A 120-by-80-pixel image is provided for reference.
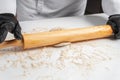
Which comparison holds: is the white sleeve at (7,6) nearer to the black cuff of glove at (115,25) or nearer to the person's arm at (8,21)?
the person's arm at (8,21)

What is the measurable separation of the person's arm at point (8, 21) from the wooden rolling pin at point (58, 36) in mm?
25

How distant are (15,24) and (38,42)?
84 mm

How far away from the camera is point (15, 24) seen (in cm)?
58

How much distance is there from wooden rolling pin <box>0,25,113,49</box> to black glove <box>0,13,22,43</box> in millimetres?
23

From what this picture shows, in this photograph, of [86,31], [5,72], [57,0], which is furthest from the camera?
[57,0]

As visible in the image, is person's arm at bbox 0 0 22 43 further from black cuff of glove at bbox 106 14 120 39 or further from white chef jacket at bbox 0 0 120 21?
black cuff of glove at bbox 106 14 120 39

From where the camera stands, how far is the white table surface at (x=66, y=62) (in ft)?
1.69

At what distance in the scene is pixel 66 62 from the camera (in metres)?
0.56

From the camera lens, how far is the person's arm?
1.80 ft

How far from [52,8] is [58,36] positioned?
0.92 ft

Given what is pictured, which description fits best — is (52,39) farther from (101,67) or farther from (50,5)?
(50,5)

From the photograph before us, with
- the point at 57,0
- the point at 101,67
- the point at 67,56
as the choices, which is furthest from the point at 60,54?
the point at 57,0

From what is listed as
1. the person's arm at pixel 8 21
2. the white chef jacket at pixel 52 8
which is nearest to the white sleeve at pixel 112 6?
the white chef jacket at pixel 52 8

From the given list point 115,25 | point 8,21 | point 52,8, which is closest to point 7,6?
point 8,21
